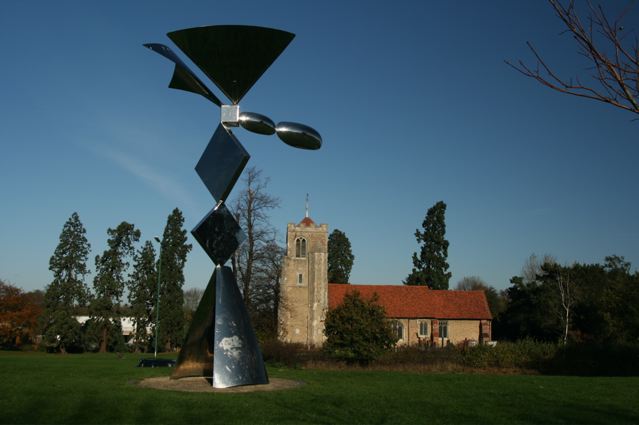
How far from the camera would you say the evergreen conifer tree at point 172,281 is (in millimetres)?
44312

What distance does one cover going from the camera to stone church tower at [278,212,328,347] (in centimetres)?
4719

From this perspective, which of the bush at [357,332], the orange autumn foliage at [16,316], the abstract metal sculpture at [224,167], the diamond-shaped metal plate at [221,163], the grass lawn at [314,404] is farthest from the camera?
→ the orange autumn foliage at [16,316]

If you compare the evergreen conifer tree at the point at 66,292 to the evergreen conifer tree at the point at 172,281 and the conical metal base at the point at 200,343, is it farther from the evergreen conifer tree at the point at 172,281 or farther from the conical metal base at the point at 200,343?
the conical metal base at the point at 200,343

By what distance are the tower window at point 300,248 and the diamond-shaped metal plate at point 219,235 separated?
3646cm

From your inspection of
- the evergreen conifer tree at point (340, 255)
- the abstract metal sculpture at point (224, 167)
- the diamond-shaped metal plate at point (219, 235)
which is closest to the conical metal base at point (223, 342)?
the abstract metal sculpture at point (224, 167)

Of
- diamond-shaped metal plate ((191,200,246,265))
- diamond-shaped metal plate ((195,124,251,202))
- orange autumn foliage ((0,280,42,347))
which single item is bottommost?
orange autumn foliage ((0,280,42,347))

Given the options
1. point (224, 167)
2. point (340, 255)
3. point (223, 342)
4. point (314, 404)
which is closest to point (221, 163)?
point (224, 167)

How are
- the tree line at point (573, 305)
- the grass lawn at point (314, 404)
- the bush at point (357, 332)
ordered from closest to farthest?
the grass lawn at point (314, 404)
the bush at point (357, 332)
the tree line at point (573, 305)

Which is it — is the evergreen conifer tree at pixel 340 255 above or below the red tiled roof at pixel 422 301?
above

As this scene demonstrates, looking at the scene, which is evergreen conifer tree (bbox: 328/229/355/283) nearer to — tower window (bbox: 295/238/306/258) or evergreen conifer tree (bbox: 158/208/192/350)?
tower window (bbox: 295/238/306/258)

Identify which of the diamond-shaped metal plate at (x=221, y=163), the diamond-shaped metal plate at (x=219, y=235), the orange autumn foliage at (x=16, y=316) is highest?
the diamond-shaped metal plate at (x=221, y=163)

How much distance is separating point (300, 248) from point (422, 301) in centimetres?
1200

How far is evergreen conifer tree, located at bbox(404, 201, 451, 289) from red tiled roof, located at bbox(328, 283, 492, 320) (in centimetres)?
645

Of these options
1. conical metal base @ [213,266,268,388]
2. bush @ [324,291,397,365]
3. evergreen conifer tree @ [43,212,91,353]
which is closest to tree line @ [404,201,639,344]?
bush @ [324,291,397,365]
